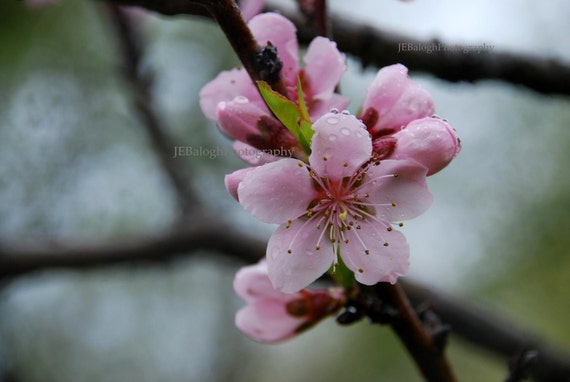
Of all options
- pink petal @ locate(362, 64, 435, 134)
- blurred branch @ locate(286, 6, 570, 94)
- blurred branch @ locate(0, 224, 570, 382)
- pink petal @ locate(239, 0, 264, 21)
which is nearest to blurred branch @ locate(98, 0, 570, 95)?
blurred branch @ locate(286, 6, 570, 94)

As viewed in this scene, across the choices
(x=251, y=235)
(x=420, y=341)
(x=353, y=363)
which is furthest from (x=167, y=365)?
(x=420, y=341)

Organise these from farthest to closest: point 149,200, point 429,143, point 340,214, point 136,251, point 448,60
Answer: point 149,200, point 136,251, point 448,60, point 340,214, point 429,143

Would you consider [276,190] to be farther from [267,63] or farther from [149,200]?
[149,200]

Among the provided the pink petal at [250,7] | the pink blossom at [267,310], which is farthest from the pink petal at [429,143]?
the pink petal at [250,7]

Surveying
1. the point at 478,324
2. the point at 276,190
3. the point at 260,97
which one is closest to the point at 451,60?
the point at 260,97

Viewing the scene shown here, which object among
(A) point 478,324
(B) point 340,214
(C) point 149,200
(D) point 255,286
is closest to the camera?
(B) point 340,214

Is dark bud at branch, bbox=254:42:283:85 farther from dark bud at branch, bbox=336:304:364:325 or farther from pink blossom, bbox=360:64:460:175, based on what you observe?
dark bud at branch, bbox=336:304:364:325
